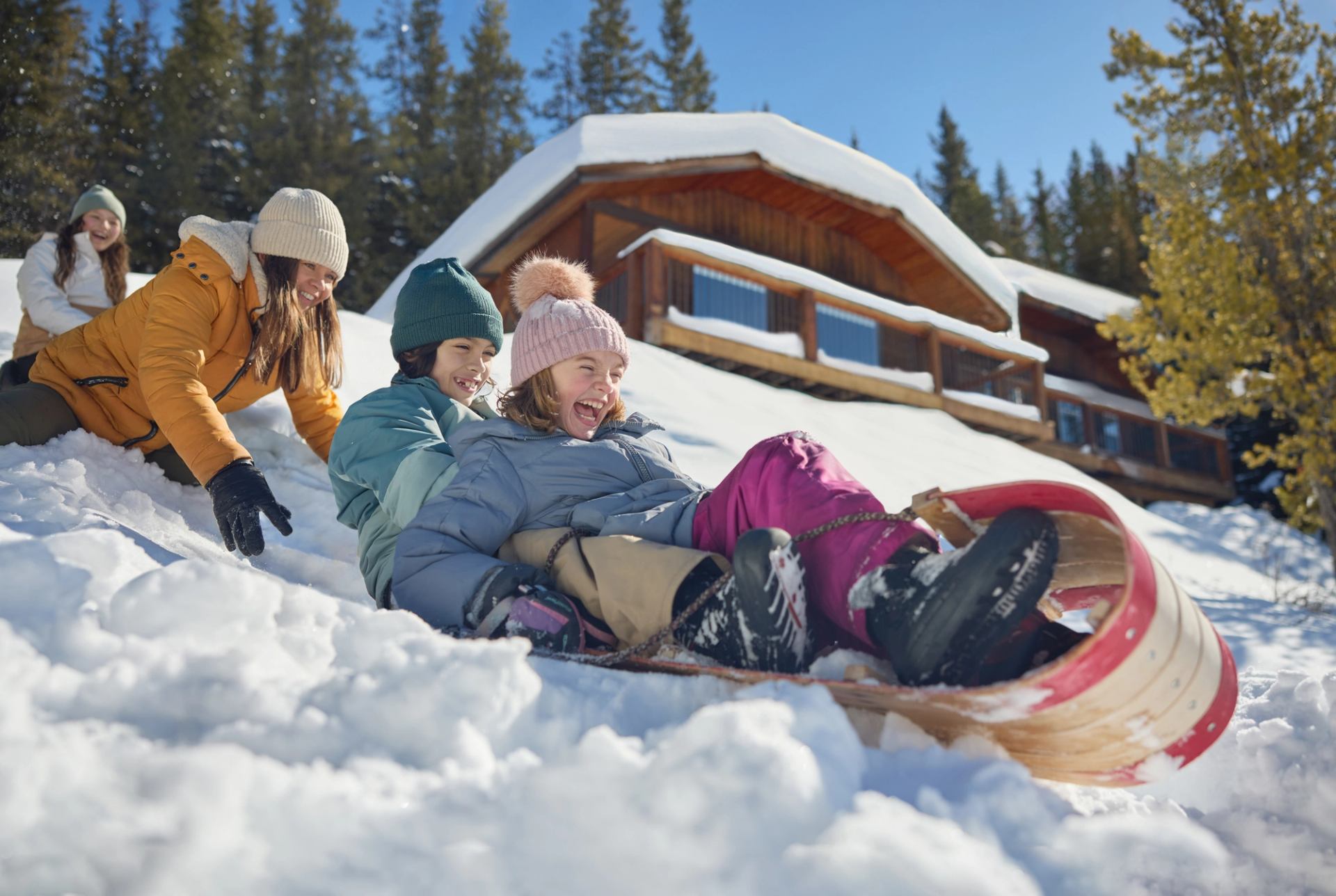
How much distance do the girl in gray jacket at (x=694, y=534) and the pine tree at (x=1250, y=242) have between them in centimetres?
933

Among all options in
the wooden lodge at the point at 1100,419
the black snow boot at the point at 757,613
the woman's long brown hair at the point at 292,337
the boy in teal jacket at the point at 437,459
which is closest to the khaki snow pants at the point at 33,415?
the woman's long brown hair at the point at 292,337

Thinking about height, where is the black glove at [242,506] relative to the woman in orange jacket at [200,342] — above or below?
below

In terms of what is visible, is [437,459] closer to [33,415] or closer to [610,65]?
[33,415]

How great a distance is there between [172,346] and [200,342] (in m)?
0.13

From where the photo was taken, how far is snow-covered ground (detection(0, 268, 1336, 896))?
984 millimetres

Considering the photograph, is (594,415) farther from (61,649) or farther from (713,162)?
(713,162)

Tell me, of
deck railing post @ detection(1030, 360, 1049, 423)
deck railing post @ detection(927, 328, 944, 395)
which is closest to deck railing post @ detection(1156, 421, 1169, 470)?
deck railing post @ detection(1030, 360, 1049, 423)

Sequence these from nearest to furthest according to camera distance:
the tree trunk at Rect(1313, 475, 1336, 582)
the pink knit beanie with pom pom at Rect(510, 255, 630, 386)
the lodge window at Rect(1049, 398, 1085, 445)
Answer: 1. the pink knit beanie with pom pom at Rect(510, 255, 630, 386)
2. the tree trunk at Rect(1313, 475, 1336, 582)
3. the lodge window at Rect(1049, 398, 1085, 445)

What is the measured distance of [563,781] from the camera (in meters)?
1.12

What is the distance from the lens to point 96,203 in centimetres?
463

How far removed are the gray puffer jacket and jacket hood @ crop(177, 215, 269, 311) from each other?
1.28 m

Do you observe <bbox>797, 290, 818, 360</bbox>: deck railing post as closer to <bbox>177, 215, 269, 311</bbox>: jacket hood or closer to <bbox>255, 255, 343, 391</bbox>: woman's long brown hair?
<bbox>255, 255, 343, 391</bbox>: woman's long brown hair

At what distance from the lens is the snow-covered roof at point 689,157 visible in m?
11.0

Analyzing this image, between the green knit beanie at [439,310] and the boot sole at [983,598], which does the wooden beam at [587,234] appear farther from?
the boot sole at [983,598]
